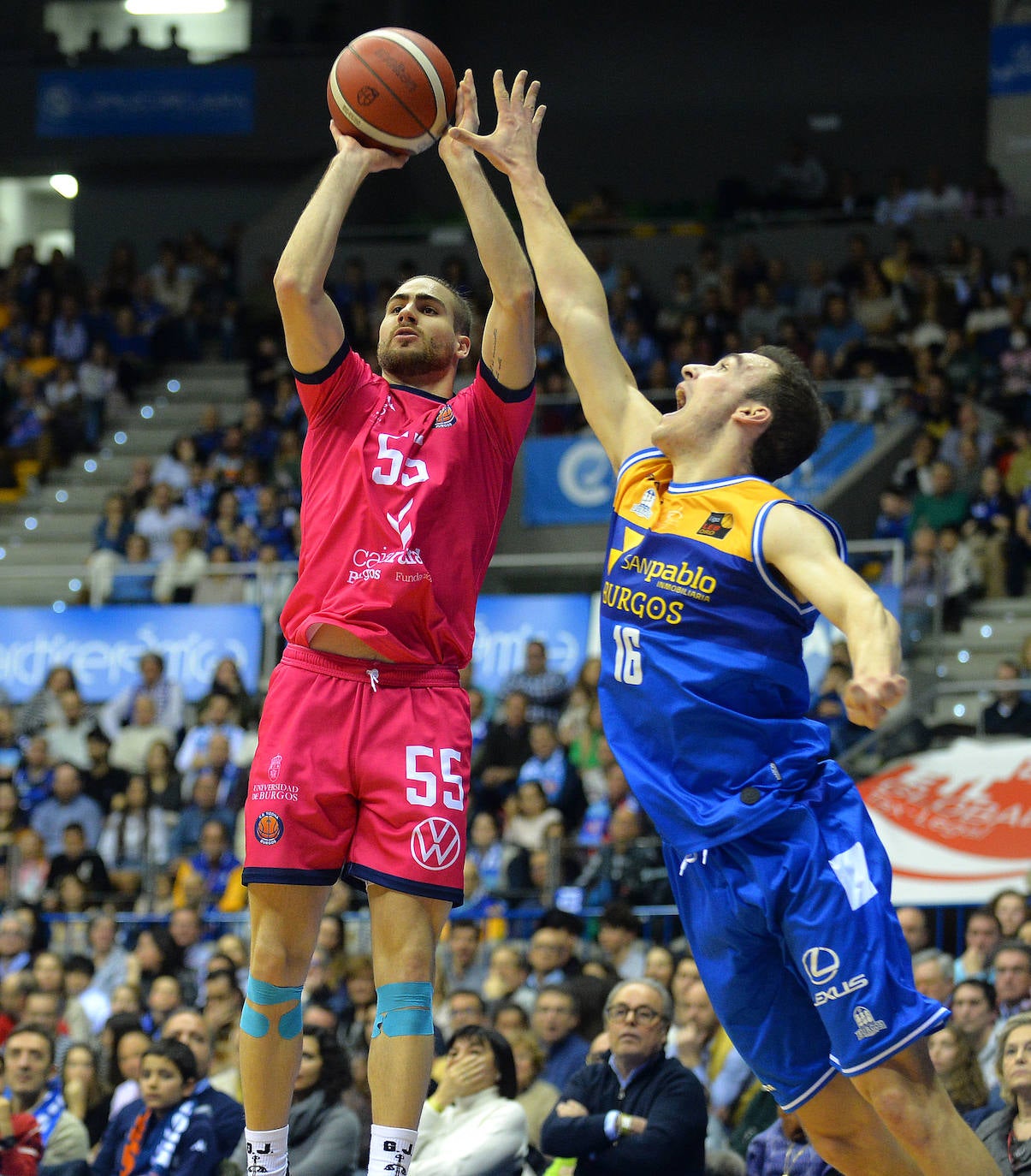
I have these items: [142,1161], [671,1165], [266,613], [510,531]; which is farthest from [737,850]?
[510,531]

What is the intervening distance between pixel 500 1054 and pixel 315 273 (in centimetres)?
418

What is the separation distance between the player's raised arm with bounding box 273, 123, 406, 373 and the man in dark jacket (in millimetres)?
3468

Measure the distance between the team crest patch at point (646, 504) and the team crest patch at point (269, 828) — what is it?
135 centimetres

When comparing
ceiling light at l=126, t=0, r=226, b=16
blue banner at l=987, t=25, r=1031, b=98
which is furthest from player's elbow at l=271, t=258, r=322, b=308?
ceiling light at l=126, t=0, r=226, b=16

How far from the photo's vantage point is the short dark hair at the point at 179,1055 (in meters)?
8.30

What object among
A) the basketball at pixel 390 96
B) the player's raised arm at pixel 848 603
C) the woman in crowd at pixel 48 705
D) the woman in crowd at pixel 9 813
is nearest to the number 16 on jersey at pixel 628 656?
the player's raised arm at pixel 848 603

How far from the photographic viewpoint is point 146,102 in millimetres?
25656

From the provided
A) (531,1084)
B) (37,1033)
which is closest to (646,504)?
(531,1084)

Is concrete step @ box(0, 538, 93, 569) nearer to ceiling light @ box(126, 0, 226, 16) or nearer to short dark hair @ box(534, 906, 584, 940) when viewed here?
ceiling light @ box(126, 0, 226, 16)

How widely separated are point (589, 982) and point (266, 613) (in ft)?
25.0

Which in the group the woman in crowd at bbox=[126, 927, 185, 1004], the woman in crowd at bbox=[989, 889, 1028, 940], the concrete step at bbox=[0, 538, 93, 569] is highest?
the concrete step at bbox=[0, 538, 93, 569]

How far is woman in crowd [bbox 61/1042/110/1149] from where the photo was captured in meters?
9.86

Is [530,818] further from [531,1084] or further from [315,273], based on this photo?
[315,273]

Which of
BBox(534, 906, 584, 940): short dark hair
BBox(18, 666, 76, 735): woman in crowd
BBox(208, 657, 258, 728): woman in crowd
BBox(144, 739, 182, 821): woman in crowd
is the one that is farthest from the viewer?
BBox(18, 666, 76, 735): woman in crowd
